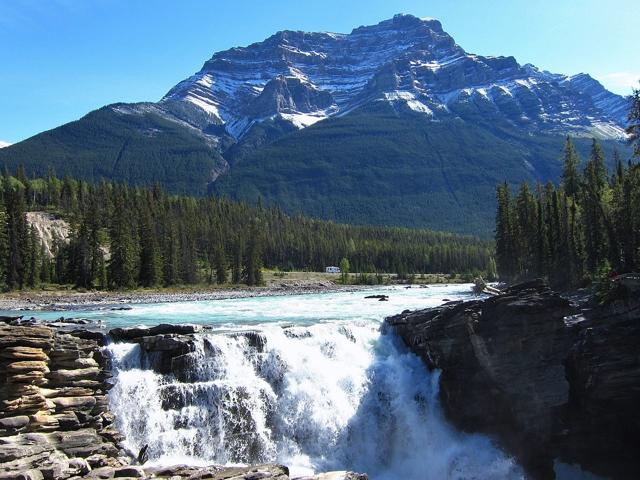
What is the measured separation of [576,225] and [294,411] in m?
58.9

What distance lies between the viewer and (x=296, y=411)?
3494 cm

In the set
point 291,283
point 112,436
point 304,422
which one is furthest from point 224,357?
point 291,283

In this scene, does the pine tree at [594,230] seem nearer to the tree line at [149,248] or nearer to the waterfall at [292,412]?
the waterfall at [292,412]

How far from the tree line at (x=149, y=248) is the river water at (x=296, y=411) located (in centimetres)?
7828

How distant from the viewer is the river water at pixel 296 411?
32.0 m

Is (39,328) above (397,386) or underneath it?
above

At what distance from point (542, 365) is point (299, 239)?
159549 mm

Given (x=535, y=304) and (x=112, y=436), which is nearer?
(x=112, y=436)

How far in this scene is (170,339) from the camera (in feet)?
116

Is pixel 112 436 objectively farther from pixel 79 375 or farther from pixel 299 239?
pixel 299 239

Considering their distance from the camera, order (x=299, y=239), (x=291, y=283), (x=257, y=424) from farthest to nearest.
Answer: (x=299, y=239)
(x=291, y=283)
(x=257, y=424)

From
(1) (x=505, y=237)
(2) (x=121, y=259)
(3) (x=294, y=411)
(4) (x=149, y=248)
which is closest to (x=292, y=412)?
(3) (x=294, y=411)

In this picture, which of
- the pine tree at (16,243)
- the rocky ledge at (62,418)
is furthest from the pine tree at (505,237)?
the rocky ledge at (62,418)

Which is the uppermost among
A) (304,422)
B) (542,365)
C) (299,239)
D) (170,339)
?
(299,239)
